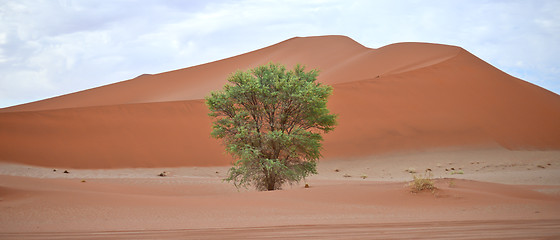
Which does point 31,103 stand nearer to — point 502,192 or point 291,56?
point 291,56

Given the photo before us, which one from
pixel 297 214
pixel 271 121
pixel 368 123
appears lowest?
pixel 297 214

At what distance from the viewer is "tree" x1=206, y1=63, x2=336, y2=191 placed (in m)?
15.5

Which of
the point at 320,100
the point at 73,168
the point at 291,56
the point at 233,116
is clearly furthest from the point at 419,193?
the point at 291,56

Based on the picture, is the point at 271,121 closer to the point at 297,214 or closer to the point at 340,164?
the point at 297,214

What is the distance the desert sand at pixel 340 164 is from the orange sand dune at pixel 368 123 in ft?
0.42

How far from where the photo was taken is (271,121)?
1590cm

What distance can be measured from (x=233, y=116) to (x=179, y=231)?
8.76 meters

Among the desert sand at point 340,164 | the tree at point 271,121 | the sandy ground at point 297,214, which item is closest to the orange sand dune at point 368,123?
the desert sand at point 340,164

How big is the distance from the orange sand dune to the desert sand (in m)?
0.13

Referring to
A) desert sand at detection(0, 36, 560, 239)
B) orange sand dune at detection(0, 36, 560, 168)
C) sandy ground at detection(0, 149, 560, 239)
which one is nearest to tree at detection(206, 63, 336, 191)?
desert sand at detection(0, 36, 560, 239)

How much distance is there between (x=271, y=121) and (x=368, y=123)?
21.2 m

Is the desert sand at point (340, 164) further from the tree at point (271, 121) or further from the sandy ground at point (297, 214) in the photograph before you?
the tree at point (271, 121)

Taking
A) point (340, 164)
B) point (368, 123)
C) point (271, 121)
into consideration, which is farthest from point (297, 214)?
point (368, 123)

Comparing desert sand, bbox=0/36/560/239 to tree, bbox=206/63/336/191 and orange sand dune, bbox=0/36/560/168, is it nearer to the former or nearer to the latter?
orange sand dune, bbox=0/36/560/168
